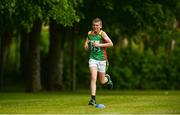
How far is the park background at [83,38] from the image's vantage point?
27.2m

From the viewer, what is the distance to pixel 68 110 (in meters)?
17.8

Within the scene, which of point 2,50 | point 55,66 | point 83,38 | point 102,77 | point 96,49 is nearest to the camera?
point 96,49

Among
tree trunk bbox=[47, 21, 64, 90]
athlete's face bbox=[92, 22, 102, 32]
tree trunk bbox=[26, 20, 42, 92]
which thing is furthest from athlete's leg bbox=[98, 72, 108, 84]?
tree trunk bbox=[47, 21, 64, 90]

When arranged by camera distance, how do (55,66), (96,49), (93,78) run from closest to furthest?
(93,78), (96,49), (55,66)

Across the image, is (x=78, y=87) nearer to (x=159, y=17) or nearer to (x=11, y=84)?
(x=11, y=84)

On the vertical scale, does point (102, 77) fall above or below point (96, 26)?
below

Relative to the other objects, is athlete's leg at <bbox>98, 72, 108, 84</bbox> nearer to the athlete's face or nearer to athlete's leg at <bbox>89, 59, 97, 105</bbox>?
athlete's leg at <bbox>89, 59, 97, 105</bbox>

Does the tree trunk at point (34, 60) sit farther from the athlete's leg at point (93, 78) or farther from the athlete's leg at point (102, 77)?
the athlete's leg at point (93, 78)

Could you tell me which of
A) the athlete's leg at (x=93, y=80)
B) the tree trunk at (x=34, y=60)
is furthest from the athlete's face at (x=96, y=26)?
the tree trunk at (x=34, y=60)

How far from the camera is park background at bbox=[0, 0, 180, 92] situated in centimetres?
2725

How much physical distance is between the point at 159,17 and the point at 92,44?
16215 mm

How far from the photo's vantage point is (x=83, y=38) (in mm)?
44688

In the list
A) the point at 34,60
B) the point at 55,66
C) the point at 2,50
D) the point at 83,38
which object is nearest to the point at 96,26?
the point at 34,60

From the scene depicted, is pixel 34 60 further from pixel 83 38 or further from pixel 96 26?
pixel 96 26
